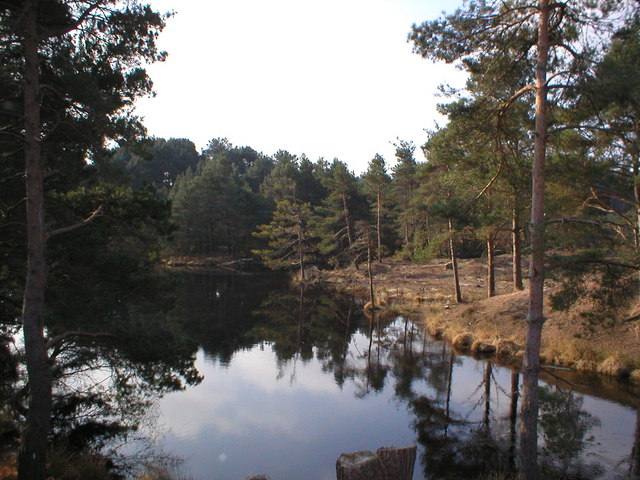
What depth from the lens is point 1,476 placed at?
7859mm

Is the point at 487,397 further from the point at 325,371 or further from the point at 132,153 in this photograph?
the point at 132,153

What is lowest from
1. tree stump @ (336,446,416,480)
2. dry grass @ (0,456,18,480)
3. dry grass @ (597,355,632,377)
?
dry grass @ (0,456,18,480)

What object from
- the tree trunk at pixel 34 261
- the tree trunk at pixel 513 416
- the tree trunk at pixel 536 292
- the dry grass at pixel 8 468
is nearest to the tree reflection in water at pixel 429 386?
the tree trunk at pixel 513 416

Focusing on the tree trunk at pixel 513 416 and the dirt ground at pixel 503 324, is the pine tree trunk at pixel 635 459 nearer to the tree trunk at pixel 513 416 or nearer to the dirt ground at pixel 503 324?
the tree trunk at pixel 513 416

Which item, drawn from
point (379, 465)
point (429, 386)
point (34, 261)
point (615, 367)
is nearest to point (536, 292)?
point (379, 465)

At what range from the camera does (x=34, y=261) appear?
7699 millimetres

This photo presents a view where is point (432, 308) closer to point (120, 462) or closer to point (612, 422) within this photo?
point (612, 422)

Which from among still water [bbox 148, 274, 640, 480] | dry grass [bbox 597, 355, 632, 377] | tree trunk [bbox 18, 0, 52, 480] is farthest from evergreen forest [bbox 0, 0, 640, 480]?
dry grass [bbox 597, 355, 632, 377]

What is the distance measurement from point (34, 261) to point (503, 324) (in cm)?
1811

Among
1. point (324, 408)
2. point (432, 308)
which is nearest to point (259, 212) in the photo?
point (432, 308)

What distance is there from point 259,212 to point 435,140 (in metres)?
53.1

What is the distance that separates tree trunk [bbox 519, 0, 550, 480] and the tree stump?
3.59m

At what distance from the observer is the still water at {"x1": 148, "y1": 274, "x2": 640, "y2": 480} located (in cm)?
1045

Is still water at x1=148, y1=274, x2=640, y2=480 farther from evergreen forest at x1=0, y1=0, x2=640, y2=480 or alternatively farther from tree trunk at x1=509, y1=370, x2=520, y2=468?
evergreen forest at x1=0, y1=0, x2=640, y2=480
